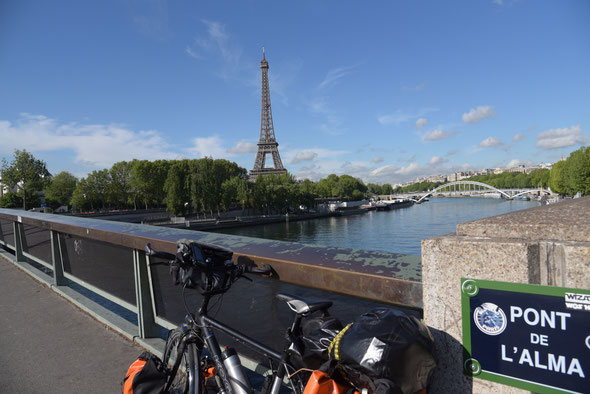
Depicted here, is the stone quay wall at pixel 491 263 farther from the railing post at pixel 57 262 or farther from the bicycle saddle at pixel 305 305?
the railing post at pixel 57 262

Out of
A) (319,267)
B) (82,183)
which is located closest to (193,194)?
(82,183)

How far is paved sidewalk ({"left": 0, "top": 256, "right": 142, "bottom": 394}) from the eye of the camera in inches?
112

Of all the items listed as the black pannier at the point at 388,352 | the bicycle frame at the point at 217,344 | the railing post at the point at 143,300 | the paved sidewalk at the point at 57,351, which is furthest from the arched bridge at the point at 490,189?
the black pannier at the point at 388,352

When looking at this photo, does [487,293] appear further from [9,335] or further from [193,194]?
[193,194]

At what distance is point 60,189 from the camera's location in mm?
64812

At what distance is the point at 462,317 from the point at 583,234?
50cm

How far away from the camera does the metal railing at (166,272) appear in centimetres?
163

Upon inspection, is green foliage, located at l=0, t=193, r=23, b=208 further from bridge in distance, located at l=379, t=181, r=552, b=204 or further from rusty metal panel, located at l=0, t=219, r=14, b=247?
bridge in distance, located at l=379, t=181, r=552, b=204

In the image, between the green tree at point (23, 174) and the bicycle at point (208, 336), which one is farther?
the green tree at point (23, 174)

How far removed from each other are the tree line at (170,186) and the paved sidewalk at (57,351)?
48.3 meters

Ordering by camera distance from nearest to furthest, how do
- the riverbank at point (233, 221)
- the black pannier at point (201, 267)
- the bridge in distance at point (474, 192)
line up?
the black pannier at point (201, 267)
the riverbank at point (233, 221)
the bridge in distance at point (474, 192)

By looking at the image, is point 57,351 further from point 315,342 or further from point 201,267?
point 315,342

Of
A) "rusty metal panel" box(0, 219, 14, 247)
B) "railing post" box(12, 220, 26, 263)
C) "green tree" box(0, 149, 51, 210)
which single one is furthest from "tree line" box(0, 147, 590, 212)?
"railing post" box(12, 220, 26, 263)

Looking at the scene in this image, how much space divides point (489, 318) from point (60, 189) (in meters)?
76.5
